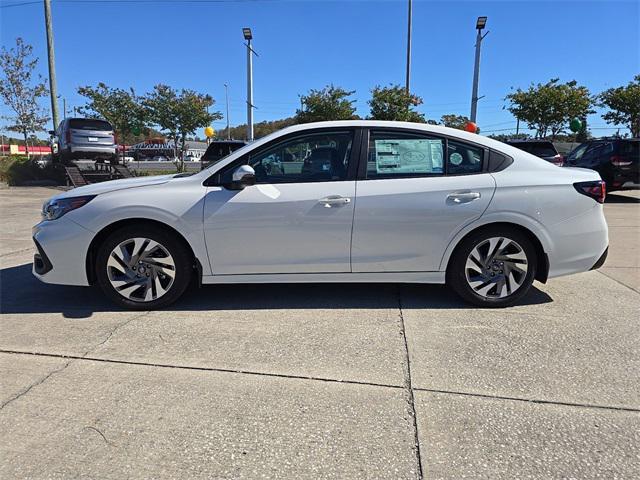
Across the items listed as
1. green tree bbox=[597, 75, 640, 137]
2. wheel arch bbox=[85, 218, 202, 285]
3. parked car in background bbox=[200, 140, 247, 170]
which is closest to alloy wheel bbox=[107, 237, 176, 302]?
wheel arch bbox=[85, 218, 202, 285]

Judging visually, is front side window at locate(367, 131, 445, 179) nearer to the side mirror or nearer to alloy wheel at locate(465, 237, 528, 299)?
alloy wheel at locate(465, 237, 528, 299)

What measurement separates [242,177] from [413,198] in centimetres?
144

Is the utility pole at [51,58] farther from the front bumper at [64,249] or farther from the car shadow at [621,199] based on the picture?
the car shadow at [621,199]

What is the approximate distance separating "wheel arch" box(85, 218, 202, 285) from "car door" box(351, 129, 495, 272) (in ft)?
4.60

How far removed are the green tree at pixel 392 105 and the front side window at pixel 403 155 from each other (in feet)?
62.9

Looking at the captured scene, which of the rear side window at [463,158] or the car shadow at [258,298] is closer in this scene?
the rear side window at [463,158]

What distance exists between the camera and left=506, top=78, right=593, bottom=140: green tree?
926 inches

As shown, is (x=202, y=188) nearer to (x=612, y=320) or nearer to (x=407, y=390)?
(x=407, y=390)

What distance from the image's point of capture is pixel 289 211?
384 centimetres

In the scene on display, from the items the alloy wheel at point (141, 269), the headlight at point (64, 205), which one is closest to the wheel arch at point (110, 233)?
the alloy wheel at point (141, 269)

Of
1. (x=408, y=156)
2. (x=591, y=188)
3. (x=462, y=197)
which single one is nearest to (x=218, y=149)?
(x=408, y=156)

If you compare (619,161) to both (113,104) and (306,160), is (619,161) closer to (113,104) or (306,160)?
(306,160)

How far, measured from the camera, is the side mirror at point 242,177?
12.2 ft

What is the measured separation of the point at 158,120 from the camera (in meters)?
25.1
